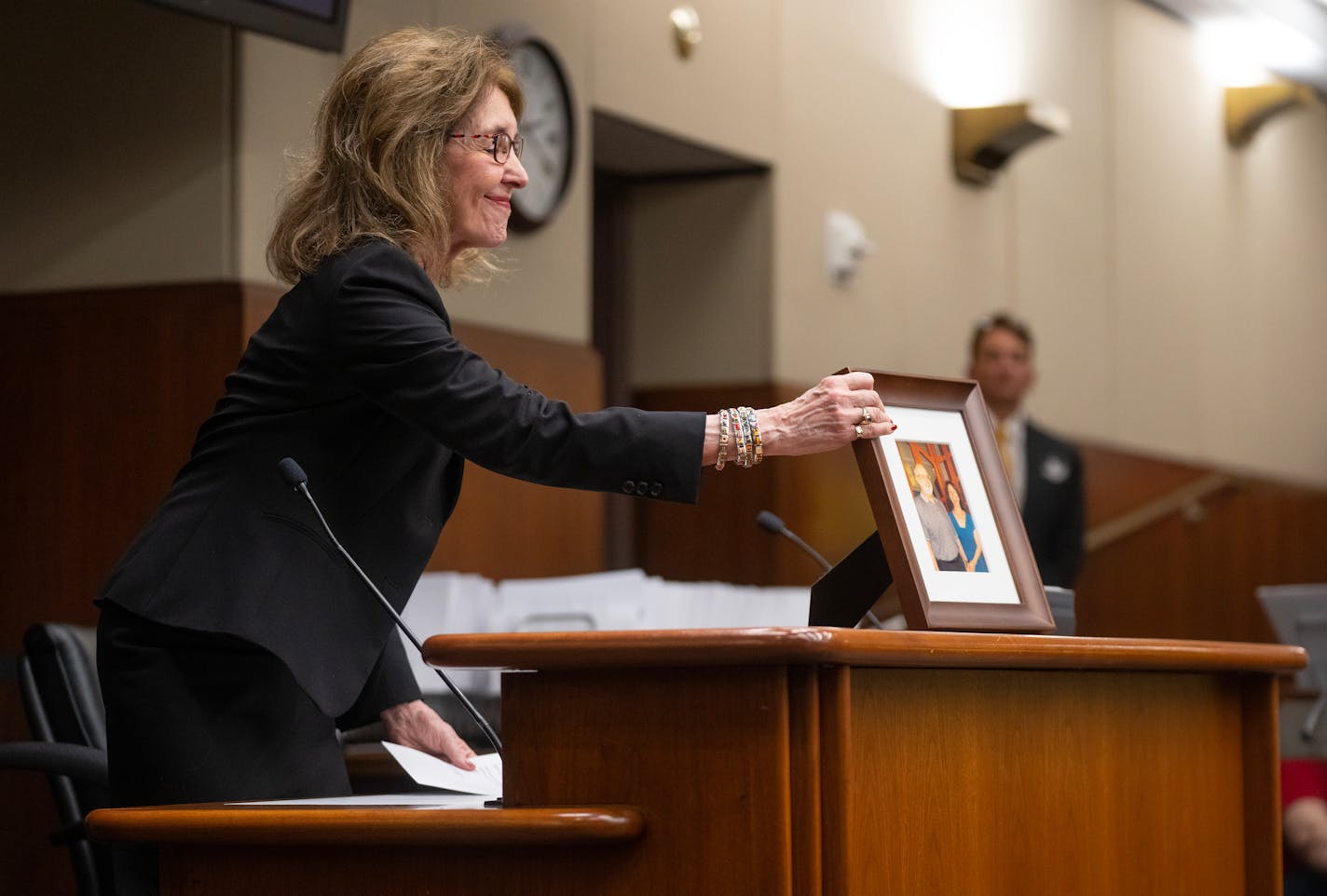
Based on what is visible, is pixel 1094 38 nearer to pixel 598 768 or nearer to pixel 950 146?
pixel 950 146

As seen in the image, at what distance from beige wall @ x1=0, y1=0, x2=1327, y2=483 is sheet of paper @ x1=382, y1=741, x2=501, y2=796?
2.53 feet

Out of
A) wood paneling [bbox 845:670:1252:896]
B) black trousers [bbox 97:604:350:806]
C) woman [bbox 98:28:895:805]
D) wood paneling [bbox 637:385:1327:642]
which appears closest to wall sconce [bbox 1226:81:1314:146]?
wood paneling [bbox 637:385:1327:642]

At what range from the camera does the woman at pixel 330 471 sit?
169cm

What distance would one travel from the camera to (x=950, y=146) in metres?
6.30

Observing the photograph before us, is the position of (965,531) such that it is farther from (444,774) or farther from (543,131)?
(543,131)

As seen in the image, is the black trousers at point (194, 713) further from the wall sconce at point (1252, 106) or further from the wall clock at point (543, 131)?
the wall sconce at point (1252, 106)

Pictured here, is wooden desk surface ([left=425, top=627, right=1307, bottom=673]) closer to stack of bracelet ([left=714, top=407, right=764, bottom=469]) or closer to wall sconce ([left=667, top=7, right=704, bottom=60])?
stack of bracelet ([left=714, top=407, right=764, bottom=469])

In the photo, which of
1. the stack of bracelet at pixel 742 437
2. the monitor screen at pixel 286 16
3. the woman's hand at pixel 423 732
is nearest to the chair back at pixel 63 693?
the woman's hand at pixel 423 732

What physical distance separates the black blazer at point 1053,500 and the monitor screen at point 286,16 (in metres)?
2.43

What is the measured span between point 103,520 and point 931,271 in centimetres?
320

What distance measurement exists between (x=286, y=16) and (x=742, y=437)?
2076 millimetres

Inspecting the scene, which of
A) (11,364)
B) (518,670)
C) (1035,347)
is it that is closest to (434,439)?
(518,670)

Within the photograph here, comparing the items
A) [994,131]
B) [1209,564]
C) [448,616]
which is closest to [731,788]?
[448,616]

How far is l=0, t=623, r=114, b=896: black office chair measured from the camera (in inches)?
102
